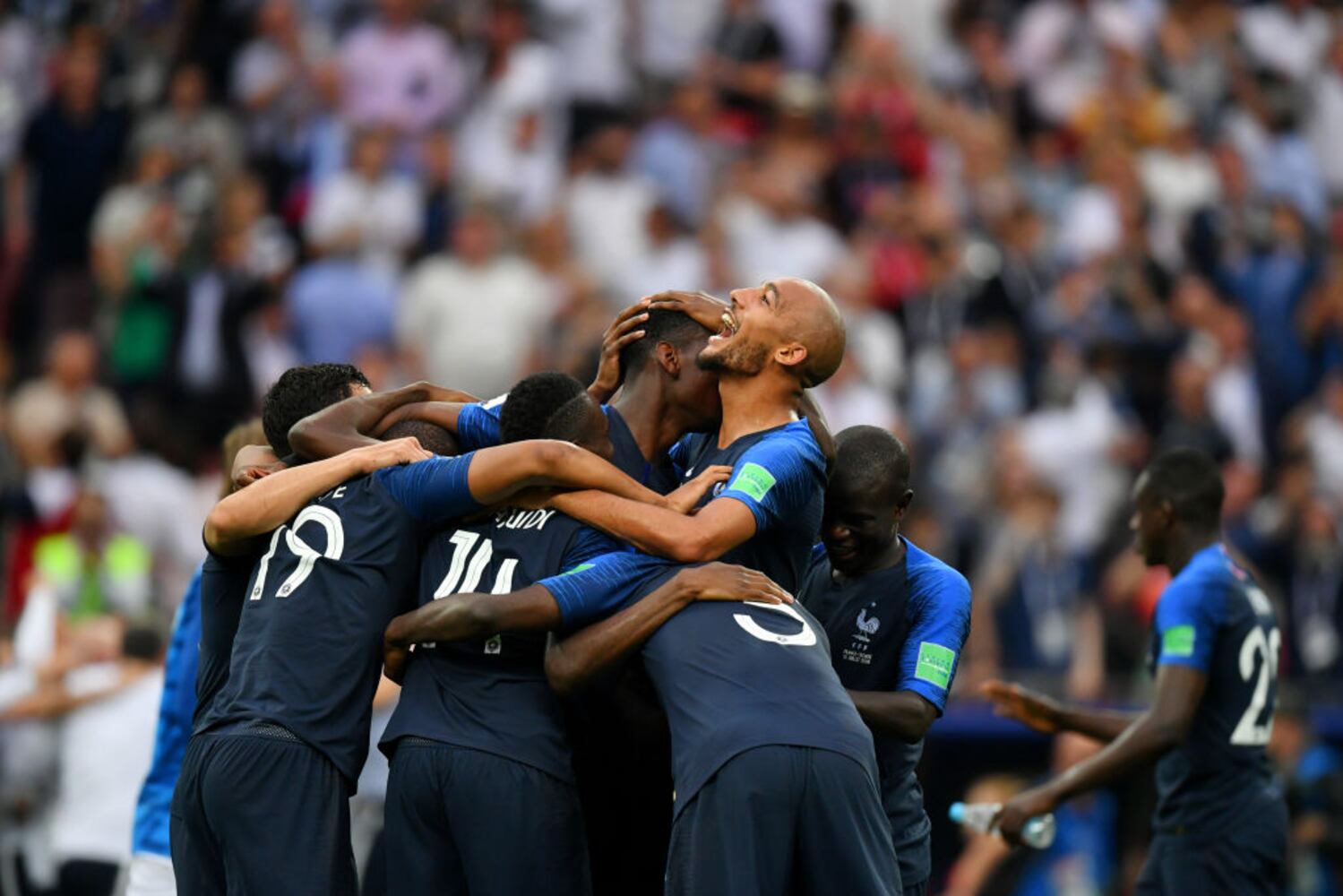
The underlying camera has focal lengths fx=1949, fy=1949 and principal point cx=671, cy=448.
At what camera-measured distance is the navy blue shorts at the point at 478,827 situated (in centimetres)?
618

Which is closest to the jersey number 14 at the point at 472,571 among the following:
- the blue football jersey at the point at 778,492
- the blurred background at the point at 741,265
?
the blue football jersey at the point at 778,492

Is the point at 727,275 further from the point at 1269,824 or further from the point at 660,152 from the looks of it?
the point at 1269,824

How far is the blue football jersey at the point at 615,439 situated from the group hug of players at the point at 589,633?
0.4 inches

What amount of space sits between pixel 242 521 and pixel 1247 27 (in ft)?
51.3

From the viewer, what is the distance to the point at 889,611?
22.7 feet

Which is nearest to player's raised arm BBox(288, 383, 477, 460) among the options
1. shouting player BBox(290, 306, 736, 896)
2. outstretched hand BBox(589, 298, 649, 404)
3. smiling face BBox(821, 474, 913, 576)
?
shouting player BBox(290, 306, 736, 896)

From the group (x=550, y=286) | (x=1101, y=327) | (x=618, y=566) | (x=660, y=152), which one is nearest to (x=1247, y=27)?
(x=1101, y=327)

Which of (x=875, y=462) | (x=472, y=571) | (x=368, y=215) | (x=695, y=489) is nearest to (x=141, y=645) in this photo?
(x=472, y=571)

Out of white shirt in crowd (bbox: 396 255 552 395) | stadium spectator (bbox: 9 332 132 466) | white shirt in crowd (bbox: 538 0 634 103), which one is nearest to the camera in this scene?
stadium spectator (bbox: 9 332 132 466)

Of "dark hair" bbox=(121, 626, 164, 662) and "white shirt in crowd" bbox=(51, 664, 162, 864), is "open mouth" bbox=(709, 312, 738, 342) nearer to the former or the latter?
"white shirt in crowd" bbox=(51, 664, 162, 864)

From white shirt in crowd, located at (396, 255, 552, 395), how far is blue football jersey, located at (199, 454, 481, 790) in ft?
24.2

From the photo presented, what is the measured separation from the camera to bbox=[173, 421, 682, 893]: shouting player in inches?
247

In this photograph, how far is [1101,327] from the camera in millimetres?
15539

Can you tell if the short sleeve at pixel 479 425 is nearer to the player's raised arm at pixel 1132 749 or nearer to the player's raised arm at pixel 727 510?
the player's raised arm at pixel 727 510
